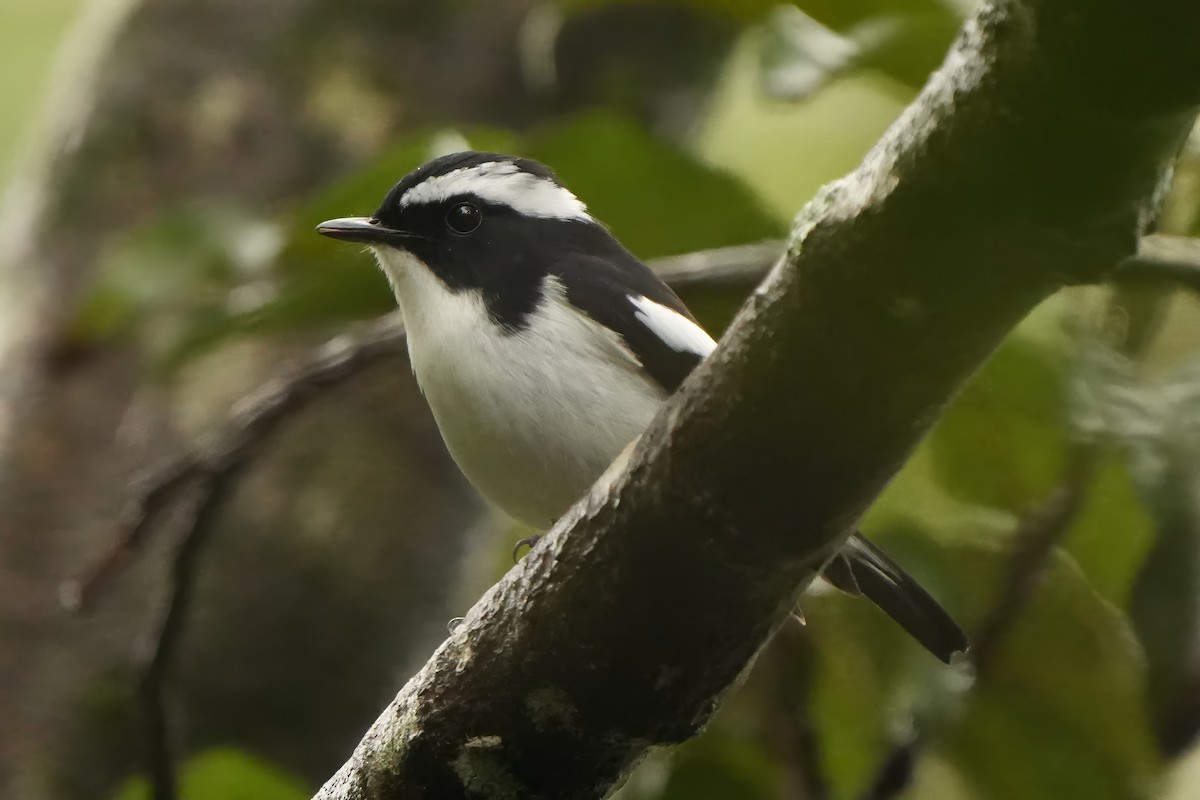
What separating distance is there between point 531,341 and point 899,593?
25.1 inches

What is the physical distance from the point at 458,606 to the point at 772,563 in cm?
203

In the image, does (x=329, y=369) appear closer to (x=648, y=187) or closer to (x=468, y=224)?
(x=468, y=224)

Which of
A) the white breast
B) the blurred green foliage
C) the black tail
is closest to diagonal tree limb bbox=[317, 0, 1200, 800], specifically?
the white breast

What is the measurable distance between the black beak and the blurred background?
6.8 inches

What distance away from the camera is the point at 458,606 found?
3047 millimetres

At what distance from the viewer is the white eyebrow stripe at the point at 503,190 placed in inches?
81.7

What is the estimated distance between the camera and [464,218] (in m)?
2.07

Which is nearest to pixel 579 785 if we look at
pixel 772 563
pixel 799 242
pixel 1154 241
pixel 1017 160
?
pixel 772 563

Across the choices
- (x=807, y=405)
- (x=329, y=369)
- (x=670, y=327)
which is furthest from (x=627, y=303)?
(x=807, y=405)

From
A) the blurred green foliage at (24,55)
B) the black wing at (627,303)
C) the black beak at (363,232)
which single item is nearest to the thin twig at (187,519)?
the black beak at (363,232)

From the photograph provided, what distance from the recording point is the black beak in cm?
204

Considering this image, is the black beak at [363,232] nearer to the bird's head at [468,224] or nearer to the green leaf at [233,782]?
the bird's head at [468,224]

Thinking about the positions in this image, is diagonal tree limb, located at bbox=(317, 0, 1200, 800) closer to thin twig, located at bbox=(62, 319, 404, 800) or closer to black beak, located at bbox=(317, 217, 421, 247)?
thin twig, located at bbox=(62, 319, 404, 800)

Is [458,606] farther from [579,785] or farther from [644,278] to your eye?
[579,785]
